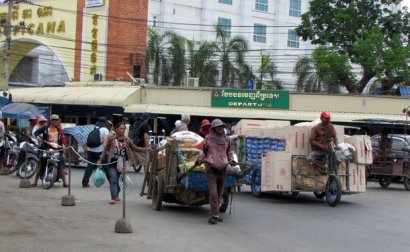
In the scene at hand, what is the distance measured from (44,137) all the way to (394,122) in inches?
477

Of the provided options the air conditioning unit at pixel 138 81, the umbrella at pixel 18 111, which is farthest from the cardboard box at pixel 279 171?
the air conditioning unit at pixel 138 81

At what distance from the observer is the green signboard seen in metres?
36.7

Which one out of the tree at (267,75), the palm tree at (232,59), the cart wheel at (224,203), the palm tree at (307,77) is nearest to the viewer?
the cart wheel at (224,203)

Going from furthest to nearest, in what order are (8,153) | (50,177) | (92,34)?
(92,34), (8,153), (50,177)

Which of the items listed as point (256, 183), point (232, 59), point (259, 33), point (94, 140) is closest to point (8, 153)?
point (94, 140)

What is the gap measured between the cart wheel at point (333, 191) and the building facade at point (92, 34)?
30.7m

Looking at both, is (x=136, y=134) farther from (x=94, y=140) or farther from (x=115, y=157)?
(x=115, y=157)

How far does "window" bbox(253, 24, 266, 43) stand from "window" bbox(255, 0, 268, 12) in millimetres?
1807

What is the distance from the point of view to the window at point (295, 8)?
7138 cm

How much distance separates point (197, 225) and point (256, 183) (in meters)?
4.82

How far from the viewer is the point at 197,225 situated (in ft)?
34.1

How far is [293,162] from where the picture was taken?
13.9 metres

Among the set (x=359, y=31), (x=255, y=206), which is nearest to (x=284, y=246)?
(x=255, y=206)

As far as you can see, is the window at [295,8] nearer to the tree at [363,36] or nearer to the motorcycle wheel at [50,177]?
the tree at [363,36]
